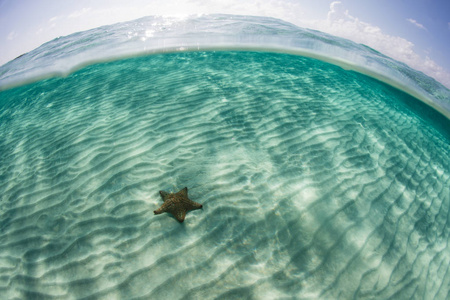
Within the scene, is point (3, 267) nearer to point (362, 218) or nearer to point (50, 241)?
point (50, 241)

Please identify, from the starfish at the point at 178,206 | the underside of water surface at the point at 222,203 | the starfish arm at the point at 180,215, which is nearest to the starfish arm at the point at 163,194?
the starfish at the point at 178,206

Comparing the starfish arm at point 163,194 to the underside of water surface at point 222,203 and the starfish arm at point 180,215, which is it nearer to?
the underside of water surface at point 222,203

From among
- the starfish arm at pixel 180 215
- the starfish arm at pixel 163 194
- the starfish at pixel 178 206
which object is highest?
the starfish arm at pixel 163 194

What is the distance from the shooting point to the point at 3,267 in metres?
2.64

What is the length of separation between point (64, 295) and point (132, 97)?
497 cm

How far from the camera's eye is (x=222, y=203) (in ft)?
10.1

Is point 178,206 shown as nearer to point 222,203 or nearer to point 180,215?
point 180,215

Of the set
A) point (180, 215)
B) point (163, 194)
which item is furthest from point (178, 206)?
point (163, 194)

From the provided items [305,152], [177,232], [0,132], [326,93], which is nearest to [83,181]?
[177,232]

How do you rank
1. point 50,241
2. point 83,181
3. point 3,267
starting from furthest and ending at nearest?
point 83,181 → point 50,241 → point 3,267

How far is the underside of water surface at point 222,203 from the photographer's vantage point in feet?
8.08

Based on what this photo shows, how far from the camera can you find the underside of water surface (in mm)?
2463

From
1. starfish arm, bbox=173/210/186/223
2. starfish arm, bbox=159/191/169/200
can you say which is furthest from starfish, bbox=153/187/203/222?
starfish arm, bbox=159/191/169/200

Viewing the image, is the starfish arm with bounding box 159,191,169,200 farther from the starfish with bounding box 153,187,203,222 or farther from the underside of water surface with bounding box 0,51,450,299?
the underside of water surface with bounding box 0,51,450,299
